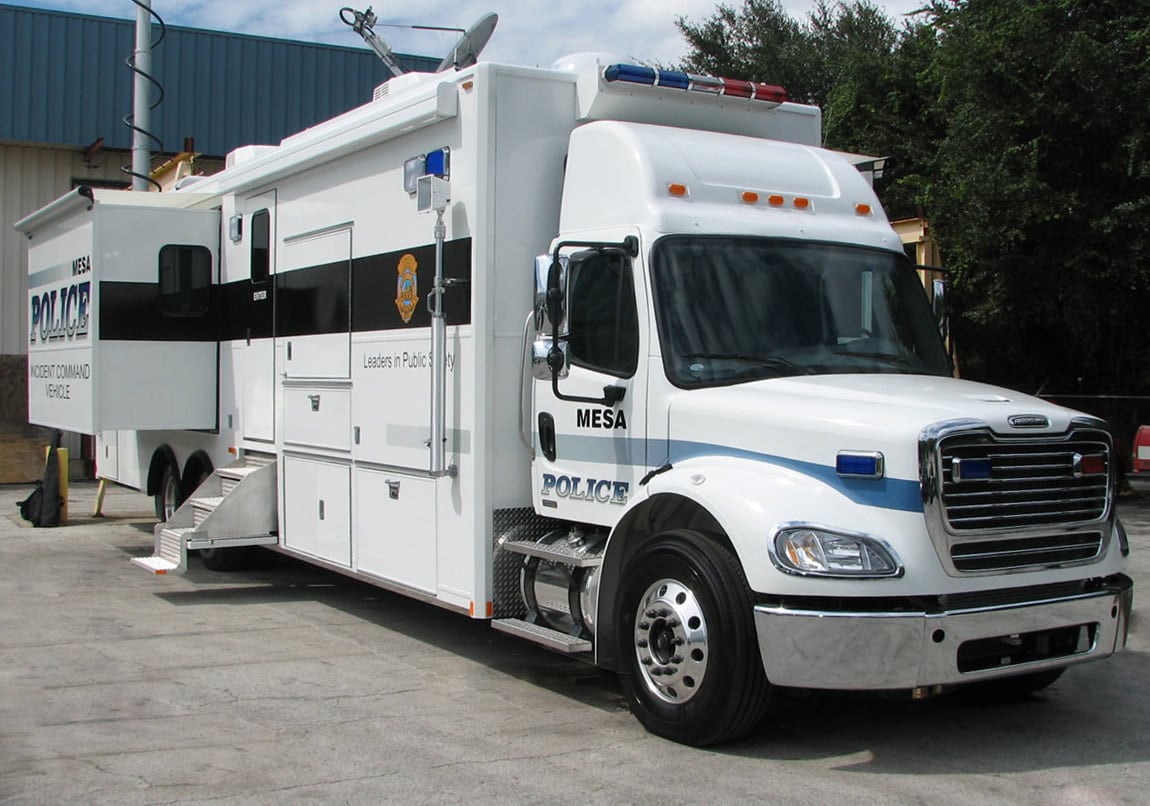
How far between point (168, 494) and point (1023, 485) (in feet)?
27.9

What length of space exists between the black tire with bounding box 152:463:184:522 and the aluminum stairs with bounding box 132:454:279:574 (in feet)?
5.00

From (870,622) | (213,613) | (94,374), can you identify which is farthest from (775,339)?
(94,374)

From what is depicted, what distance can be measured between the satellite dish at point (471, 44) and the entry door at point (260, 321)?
5.93 ft

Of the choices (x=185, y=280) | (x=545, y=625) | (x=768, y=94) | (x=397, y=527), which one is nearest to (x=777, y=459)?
(x=545, y=625)

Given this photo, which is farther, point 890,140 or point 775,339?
point 890,140

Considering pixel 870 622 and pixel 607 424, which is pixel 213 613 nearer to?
pixel 607 424

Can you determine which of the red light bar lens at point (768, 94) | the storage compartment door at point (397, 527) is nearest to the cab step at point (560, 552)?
the storage compartment door at point (397, 527)

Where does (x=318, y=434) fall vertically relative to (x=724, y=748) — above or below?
above

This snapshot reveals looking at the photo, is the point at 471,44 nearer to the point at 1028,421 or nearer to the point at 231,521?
the point at 231,521

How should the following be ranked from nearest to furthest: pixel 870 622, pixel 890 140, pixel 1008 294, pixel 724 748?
pixel 870 622, pixel 724 748, pixel 1008 294, pixel 890 140

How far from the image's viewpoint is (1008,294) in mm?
16781

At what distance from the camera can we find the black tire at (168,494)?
11562 mm

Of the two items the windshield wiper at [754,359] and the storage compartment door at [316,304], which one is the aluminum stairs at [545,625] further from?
the storage compartment door at [316,304]

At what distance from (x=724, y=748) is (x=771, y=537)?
42.7 inches
